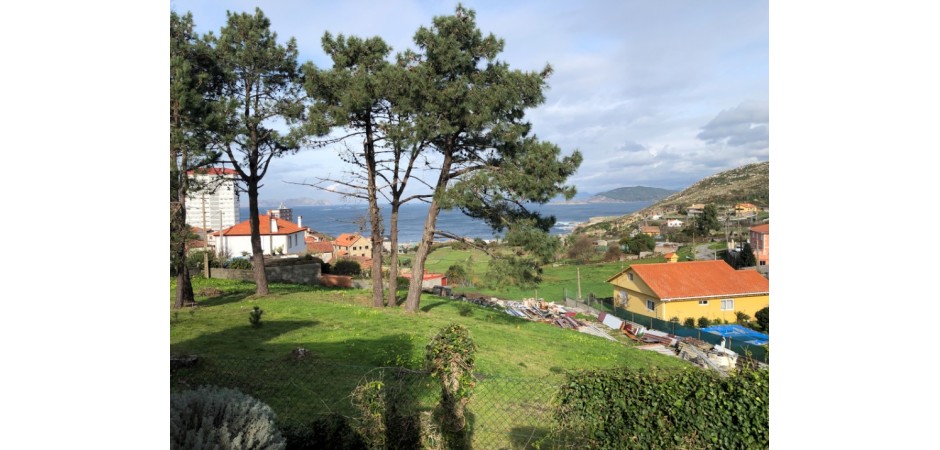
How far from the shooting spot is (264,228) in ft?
23.6

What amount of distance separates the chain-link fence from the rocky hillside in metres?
1.73

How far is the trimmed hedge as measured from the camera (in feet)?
5.49

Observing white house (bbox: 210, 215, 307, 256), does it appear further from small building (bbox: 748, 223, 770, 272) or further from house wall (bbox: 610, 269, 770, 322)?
small building (bbox: 748, 223, 770, 272)

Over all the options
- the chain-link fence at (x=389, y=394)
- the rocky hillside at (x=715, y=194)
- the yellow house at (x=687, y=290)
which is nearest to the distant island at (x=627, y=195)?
the rocky hillside at (x=715, y=194)

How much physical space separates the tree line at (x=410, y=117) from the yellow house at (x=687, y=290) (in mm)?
831

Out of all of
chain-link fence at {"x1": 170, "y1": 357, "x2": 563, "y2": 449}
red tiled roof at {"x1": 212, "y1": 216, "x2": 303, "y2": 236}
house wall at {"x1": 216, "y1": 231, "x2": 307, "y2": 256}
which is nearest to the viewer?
chain-link fence at {"x1": 170, "y1": 357, "x2": 563, "y2": 449}

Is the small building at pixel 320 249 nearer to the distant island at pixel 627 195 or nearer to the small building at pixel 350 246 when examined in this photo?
the small building at pixel 350 246

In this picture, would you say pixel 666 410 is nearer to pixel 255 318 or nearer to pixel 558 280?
pixel 558 280

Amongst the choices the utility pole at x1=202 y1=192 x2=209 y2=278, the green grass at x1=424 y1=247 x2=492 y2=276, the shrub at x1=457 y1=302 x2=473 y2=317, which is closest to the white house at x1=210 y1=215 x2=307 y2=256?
the utility pole at x1=202 y1=192 x2=209 y2=278
